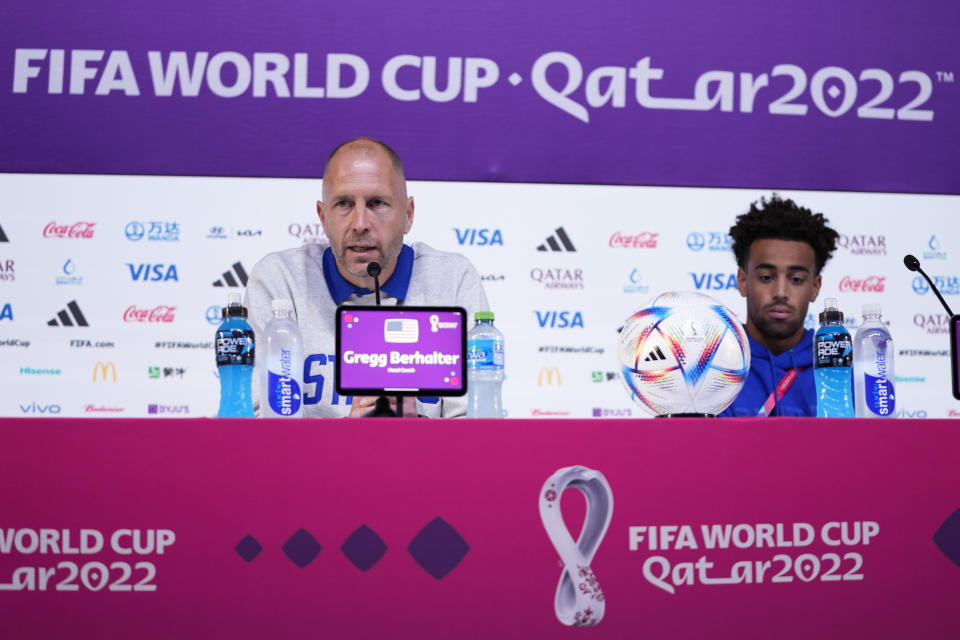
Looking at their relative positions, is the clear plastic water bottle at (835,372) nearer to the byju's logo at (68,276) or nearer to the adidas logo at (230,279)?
the adidas logo at (230,279)

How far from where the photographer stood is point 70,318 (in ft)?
11.0

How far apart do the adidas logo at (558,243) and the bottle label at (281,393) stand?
2109 mm

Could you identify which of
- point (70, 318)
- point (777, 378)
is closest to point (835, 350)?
point (777, 378)

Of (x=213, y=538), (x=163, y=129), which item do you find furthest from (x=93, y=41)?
(x=213, y=538)

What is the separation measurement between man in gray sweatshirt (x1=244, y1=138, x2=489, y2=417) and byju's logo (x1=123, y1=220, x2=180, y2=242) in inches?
53.9

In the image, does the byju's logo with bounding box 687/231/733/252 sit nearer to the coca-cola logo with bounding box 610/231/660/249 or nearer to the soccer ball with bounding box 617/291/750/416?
the coca-cola logo with bounding box 610/231/660/249

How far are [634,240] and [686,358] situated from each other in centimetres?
218

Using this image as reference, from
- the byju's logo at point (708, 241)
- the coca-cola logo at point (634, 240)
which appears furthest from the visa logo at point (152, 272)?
the byju's logo at point (708, 241)

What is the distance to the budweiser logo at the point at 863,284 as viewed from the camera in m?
3.50

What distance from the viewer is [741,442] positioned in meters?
1.23

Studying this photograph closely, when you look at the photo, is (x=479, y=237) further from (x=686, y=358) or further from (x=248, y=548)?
(x=248, y=548)

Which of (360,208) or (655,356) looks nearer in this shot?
(655,356)

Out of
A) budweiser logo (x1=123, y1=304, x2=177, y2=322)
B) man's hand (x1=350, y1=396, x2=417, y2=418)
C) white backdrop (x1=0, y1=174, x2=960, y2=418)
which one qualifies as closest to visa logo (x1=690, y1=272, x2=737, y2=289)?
white backdrop (x1=0, y1=174, x2=960, y2=418)

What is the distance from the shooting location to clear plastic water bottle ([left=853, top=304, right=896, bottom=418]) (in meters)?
1.55
